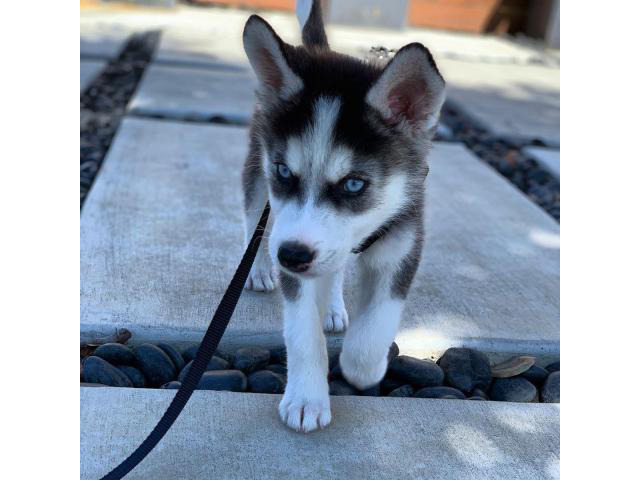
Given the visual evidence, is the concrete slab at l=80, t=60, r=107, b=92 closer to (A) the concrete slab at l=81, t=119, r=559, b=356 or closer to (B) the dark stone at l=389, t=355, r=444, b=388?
(A) the concrete slab at l=81, t=119, r=559, b=356

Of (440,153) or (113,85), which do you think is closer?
(440,153)

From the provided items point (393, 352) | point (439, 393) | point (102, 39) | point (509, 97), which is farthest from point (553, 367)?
point (102, 39)

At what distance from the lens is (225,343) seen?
3436 mm

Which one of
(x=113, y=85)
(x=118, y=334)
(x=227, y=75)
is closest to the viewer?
(x=118, y=334)

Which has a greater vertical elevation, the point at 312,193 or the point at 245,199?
the point at 312,193

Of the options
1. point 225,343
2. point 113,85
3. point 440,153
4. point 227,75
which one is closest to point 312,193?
point 225,343

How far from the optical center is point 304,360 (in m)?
2.93

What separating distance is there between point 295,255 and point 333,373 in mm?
1028

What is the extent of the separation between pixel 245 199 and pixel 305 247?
1.40 metres

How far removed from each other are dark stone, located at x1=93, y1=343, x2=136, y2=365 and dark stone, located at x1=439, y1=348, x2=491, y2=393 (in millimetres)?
1393

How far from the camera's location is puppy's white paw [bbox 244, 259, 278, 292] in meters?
3.90

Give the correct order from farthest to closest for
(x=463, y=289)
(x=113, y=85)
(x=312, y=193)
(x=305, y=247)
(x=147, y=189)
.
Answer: (x=113, y=85) → (x=147, y=189) → (x=463, y=289) → (x=312, y=193) → (x=305, y=247)

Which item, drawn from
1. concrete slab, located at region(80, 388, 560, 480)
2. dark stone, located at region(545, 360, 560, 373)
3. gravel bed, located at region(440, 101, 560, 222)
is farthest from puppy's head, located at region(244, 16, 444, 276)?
gravel bed, located at region(440, 101, 560, 222)

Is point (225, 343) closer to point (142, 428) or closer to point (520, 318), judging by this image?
point (142, 428)
